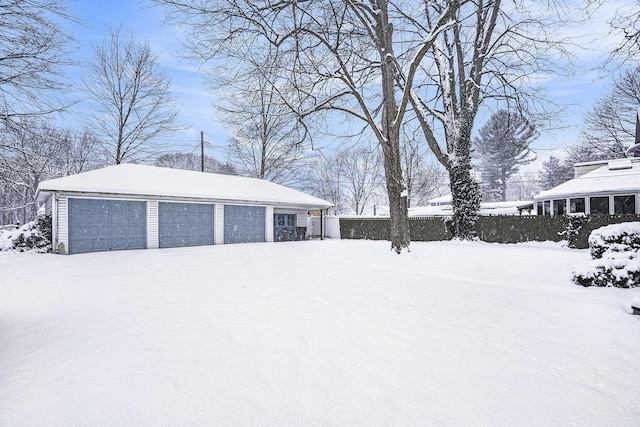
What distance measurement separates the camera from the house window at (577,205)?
1764cm

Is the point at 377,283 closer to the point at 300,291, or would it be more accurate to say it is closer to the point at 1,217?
the point at 300,291

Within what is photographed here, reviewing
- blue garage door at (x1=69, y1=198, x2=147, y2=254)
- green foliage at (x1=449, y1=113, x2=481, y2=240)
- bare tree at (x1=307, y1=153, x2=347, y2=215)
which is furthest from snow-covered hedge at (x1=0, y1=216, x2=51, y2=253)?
bare tree at (x1=307, y1=153, x2=347, y2=215)

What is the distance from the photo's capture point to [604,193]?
1644 centimetres

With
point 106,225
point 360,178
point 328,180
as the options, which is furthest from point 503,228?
point 328,180

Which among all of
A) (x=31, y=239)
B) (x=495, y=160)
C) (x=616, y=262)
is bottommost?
(x=616, y=262)

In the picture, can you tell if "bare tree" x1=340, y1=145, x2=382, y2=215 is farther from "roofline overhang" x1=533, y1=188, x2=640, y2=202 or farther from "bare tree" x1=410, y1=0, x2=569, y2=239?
"roofline overhang" x1=533, y1=188, x2=640, y2=202

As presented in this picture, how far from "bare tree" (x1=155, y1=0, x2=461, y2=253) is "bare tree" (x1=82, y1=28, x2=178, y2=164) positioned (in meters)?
17.0

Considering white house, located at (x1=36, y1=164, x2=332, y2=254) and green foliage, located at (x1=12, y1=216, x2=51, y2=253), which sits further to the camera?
green foliage, located at (x1=12, y1=216, x2=51, y2=253)

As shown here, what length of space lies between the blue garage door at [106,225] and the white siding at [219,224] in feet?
11.2

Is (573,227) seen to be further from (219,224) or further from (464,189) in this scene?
(219,224)

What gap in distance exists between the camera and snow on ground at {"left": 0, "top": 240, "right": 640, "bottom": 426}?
2.25 metres

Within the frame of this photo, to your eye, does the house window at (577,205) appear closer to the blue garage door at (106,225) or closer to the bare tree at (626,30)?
the bare tree at (626,30)

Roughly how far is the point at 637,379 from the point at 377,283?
4159 mm

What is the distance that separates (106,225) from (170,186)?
10.7 feet
